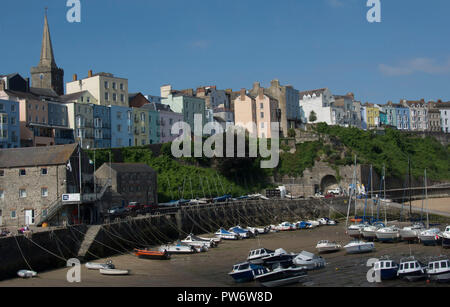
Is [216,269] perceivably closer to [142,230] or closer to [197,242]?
[197,242]

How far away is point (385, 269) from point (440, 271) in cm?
282

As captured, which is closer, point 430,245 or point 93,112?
point 430,245

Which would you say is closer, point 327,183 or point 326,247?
point 326,247

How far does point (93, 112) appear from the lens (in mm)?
67500

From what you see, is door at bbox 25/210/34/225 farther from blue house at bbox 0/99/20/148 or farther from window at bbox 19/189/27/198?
blue house at bbox 0/99/20/148

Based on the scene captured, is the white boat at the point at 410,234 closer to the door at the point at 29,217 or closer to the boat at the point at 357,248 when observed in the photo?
the boat at the point at 357,248

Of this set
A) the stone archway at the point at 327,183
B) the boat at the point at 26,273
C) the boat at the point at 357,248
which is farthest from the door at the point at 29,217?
the stone archway at the point at 327,183

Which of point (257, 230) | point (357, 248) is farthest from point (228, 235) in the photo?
point (357, 248)

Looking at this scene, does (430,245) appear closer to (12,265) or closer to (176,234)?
(176,234)

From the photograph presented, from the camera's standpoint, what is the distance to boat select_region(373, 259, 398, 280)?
2845 centimetres

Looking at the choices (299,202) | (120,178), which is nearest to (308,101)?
(299,202)

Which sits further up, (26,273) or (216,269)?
(26,273)

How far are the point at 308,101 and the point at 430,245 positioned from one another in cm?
6095

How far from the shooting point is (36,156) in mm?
41812
